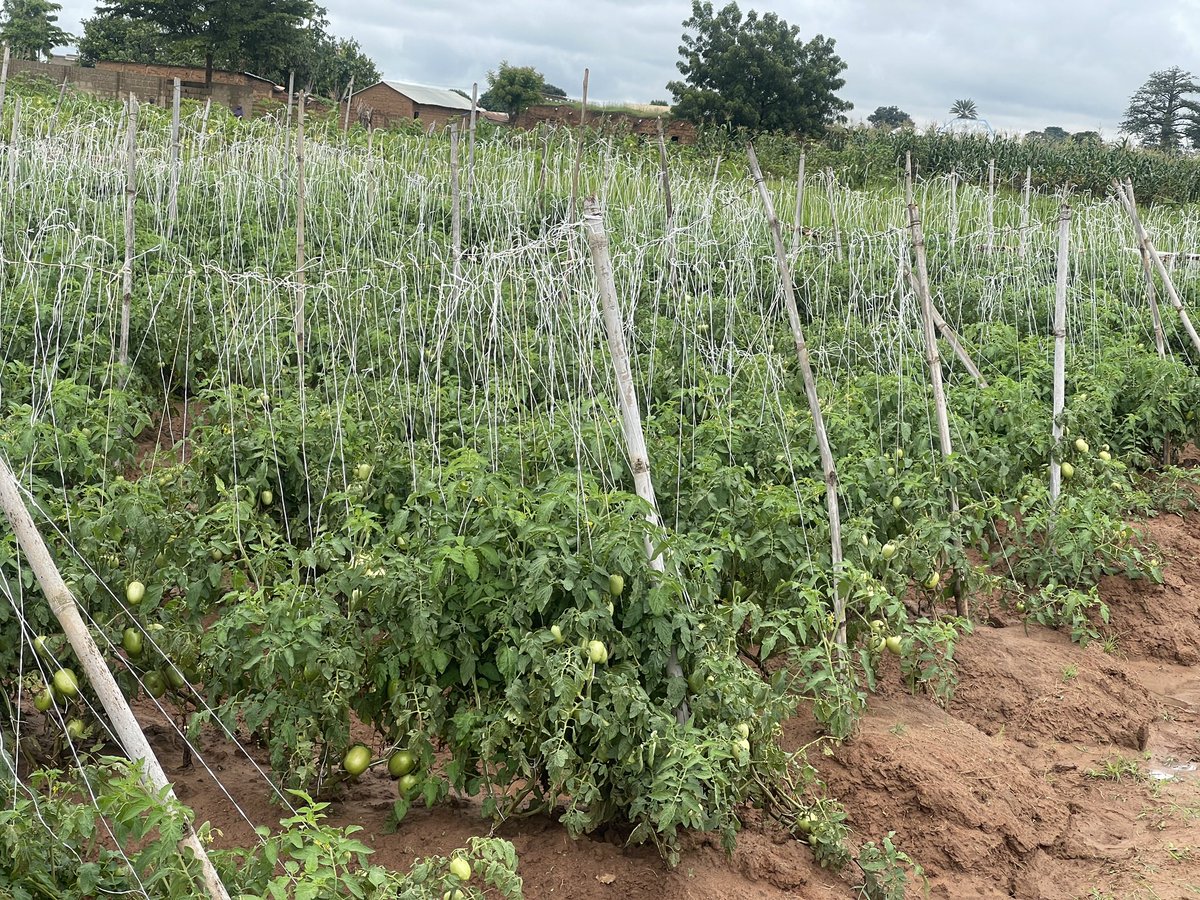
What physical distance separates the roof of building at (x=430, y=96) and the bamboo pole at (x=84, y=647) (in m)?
36.2

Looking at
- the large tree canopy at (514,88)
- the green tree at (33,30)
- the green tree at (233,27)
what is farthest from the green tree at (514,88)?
the green tree at (33,30)

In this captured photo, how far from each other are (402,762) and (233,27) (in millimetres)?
34707

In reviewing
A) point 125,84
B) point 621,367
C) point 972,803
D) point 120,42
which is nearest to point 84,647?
point 621,367

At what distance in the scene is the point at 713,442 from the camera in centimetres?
406

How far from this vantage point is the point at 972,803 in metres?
2.97

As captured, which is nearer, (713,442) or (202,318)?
(713,442)

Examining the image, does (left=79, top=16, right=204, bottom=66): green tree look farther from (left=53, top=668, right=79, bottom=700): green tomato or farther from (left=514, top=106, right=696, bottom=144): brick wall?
(left=53, top=668, right=79, bottom=700): green tomato

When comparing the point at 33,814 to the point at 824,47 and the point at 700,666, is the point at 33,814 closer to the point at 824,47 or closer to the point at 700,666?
the point at 700,666

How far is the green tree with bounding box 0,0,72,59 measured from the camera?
4159 centimetres

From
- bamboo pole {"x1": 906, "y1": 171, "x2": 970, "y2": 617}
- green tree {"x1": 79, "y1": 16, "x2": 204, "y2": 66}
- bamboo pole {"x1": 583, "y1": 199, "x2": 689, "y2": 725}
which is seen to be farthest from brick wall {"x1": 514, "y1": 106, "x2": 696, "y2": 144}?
bamboo pole {"x1": 583, "y1": 199, "x2": 689, "y2": 725}

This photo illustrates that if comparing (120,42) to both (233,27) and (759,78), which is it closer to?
(233,27)

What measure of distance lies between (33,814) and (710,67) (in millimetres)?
36343

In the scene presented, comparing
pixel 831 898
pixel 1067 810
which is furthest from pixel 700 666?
pixel 1067 810

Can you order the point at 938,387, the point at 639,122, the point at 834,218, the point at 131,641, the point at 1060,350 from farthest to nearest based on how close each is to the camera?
1. the point at 639,122
2. the point at 834,218
3. the point at 1060,350
4. the point at 938,387
5. the point at 131,641
